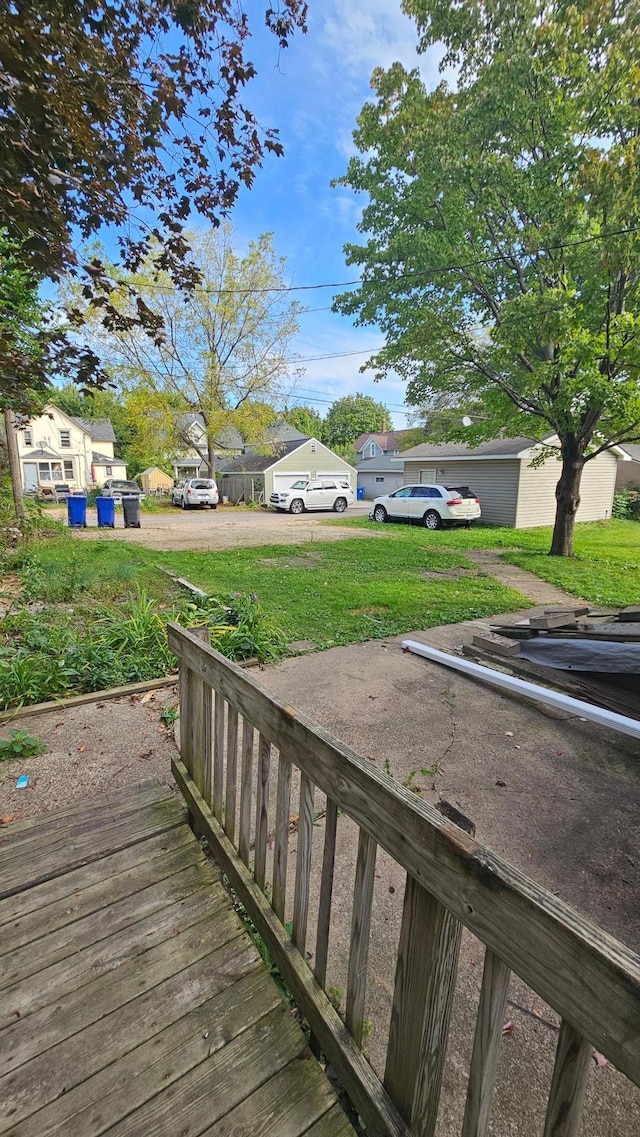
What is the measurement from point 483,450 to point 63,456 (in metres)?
29.5

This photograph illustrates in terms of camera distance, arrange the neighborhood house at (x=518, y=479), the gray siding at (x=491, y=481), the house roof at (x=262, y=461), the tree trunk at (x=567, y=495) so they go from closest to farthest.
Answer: the tree trunk at (x=567, y=495)
the neighborhood house at (x=518, y=479)
the gray siding at (x=491, y=481)
the house roof at (x=262, y=461)

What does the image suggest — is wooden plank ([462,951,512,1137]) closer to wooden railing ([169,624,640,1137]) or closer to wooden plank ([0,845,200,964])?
wooden railing ([169,624,640,1137])

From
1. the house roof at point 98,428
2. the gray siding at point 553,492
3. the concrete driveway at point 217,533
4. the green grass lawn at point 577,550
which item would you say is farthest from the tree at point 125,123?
the house roof at point 98,428

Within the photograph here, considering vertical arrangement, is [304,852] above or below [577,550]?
above

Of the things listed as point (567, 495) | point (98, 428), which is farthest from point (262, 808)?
point (98, 428)

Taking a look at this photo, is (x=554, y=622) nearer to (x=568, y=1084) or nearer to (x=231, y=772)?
(x=231, y=772)

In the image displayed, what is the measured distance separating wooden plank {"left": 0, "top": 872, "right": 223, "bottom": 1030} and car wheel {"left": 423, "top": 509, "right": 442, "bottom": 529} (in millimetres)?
15181

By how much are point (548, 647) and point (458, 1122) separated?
3468 millimetres

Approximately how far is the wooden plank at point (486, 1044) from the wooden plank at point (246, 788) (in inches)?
40.1

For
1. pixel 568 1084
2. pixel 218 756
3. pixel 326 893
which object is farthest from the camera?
pixel 218 756

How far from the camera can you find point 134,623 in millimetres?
4809

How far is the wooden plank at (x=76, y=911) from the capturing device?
162 cm

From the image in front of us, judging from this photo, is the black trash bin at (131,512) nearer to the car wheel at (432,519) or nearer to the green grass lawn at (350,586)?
the green grass lawn at (350,586)

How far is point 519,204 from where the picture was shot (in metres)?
7.96
